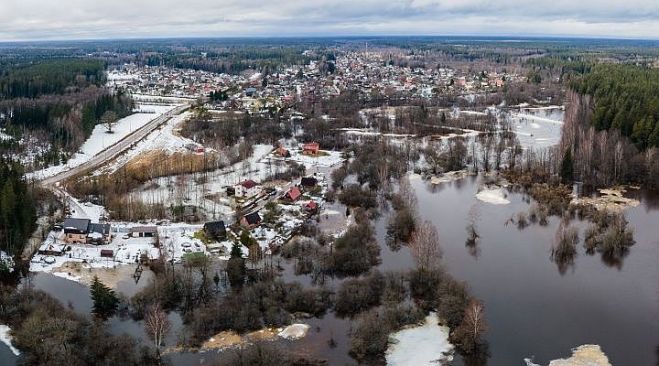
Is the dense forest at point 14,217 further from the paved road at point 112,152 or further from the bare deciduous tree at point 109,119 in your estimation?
the bare deciduous tree at point 109,119

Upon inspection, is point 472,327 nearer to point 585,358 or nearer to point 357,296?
point 585,358

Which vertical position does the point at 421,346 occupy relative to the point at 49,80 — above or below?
below

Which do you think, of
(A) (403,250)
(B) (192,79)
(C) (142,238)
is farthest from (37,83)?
(A) (403,250)

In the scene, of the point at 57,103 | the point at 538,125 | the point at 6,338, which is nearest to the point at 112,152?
the point at 57,103

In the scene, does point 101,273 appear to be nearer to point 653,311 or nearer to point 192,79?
point 653,311

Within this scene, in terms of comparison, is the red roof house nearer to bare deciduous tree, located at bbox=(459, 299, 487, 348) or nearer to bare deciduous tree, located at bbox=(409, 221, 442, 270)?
bare deciduous tree, located at bbox=(409, 221, 442, 270)
